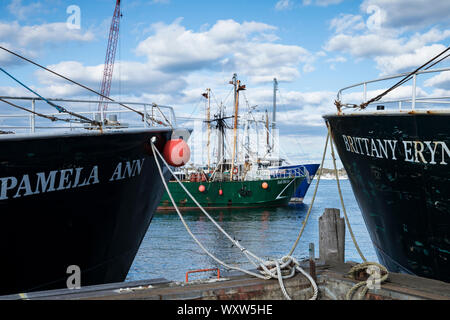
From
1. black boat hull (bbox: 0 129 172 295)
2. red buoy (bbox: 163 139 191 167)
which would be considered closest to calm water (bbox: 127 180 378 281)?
black boat hull (bbox: 0 129 172 295)

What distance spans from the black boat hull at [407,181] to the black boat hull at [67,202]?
14.2 feet

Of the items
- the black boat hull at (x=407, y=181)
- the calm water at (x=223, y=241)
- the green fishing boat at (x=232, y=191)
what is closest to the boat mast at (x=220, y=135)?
the green fishing boat at (x=232, y=191)

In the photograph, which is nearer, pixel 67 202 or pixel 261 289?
pixel 261 289

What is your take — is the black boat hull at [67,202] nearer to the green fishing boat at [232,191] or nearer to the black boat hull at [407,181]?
the black boat hull at [407,181]

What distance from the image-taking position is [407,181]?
7.51 metres

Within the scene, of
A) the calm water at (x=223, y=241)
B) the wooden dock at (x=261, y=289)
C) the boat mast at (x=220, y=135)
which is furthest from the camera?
the boat mast at (x=220, y=135)

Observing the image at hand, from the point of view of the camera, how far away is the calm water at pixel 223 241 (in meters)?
16.8

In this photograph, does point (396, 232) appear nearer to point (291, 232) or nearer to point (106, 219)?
point (106, 219)

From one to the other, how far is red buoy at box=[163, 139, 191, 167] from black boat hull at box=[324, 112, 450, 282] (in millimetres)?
3433

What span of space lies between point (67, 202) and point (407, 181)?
6.01 metres

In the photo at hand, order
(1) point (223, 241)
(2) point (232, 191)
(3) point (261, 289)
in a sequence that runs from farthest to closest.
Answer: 1. (2) point (232, 191)
2. (1) point (223, 241)
3. (3) point (261, 289)

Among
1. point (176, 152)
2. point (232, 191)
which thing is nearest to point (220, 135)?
point (232, 191)

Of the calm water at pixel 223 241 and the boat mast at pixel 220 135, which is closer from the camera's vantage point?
the calm water at pixel 223 241

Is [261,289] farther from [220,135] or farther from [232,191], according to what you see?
[220,135]
